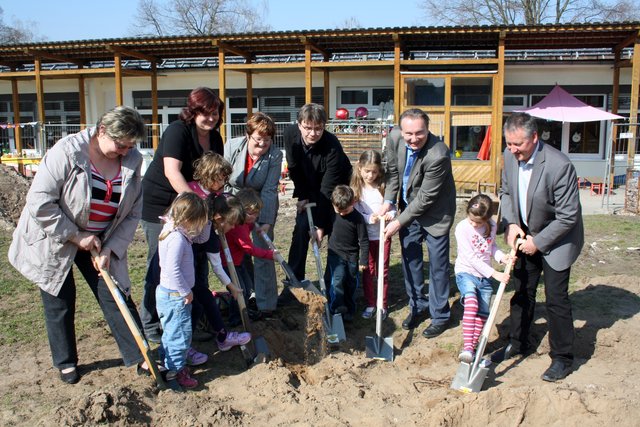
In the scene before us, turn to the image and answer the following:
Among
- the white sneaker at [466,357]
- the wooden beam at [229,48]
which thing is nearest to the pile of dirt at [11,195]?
the wooden beam at [229,48]

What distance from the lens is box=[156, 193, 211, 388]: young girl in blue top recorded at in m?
3.71

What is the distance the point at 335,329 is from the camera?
4.84 metres

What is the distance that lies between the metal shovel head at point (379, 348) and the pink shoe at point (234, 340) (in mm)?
968

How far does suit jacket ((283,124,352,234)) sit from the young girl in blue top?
5.26 ft

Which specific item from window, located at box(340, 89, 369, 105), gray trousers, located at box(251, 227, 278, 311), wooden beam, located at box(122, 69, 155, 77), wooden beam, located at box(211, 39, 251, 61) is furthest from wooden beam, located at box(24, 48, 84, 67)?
gray trousers, located at box(251, 227, 278, 311)

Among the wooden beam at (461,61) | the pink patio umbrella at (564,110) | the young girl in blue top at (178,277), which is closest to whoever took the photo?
the young girl in blue top at (178,277)

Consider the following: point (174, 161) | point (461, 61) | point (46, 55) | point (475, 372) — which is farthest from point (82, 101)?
point (475, 372)

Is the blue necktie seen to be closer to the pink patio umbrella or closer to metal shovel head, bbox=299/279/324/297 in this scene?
metal shovel head, bbox=299/279/324/297

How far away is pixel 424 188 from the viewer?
4.69 m

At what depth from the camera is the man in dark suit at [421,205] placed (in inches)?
183

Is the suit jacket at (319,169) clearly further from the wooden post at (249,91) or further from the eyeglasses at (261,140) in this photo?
the wooden post at (249,91)

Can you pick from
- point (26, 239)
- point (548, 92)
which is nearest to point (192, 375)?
point (26, 239)

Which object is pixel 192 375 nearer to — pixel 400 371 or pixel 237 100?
pixel 400 371

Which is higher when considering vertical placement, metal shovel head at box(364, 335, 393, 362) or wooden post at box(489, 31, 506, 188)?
wooden post at box(489, 31, 506, 188)
